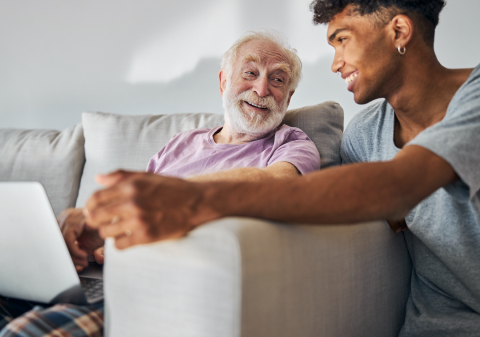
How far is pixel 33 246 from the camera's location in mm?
683

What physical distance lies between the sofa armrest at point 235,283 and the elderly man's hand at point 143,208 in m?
0.03

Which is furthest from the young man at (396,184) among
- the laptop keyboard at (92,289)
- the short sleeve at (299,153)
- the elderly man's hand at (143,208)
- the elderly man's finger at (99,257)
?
the elderly man's finger at (99,257)

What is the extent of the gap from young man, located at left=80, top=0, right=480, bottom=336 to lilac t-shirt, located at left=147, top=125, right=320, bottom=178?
7.2 inches

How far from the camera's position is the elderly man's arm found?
90 cm

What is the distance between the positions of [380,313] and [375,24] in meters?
0.78

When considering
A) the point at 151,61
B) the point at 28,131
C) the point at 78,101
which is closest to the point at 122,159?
the point at 28,131

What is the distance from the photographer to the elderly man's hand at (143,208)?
1.72 ft

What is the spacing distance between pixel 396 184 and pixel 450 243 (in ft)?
1.27

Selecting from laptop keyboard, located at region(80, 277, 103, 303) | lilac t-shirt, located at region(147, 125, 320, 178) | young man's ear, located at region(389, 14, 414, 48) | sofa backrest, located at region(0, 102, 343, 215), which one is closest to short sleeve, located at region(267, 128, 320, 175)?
lilac t-shirt, located at region(147, 125, 320, 178)

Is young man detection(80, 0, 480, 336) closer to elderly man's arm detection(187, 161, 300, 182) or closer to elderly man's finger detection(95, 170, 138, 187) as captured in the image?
elderly man's finger detection(95, 170, 138, 187)

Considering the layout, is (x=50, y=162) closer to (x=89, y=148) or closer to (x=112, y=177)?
(x=89, y=148)

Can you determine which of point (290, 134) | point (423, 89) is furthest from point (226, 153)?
point (423, 89)

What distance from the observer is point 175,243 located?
55 centimetres

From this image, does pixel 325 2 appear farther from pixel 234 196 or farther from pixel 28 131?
pixel 28 131
